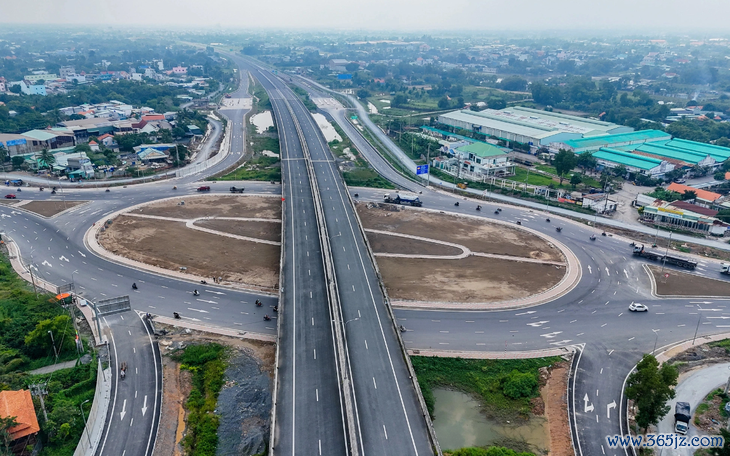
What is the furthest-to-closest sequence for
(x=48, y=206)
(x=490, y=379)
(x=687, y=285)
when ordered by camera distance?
1. (x=48, y=206)
2. (x=687, y=285)
3. (x=490, y=379)

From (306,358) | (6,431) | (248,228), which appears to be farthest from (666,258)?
(6,431)

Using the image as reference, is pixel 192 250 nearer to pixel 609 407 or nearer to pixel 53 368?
pixel 53 368

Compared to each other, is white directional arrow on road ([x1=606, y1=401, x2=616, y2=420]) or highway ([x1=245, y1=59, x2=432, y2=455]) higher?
highway ([x1=245, y1=59, x2=432, y2=455])

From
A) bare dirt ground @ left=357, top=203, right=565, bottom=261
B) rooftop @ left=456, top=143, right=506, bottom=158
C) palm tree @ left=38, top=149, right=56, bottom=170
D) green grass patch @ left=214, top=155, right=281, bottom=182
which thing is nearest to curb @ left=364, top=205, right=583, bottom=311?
bare dirt ground @ left=357, top=203, right=565, bottom=261

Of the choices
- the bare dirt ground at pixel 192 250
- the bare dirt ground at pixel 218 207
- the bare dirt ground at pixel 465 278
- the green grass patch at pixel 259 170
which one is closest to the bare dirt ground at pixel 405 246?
the bare dirt ground at pixel 465 278

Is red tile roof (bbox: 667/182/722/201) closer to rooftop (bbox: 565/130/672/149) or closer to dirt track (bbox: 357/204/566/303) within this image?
rooftop (bbox: 565/130/672/149)

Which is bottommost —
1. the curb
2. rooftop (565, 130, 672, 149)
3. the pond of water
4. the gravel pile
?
the pond of water

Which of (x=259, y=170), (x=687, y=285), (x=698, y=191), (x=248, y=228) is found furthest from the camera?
(x=259, y=170)
